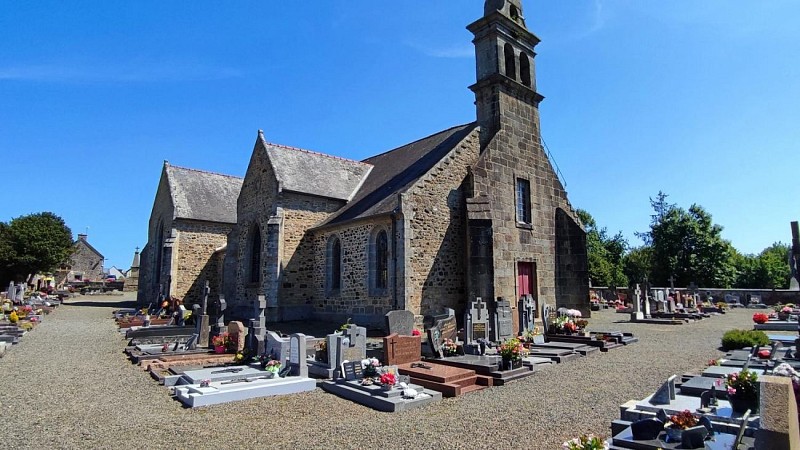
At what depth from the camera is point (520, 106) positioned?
19.6 m

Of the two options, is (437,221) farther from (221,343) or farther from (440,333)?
(221,343)

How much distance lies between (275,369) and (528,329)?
338 inches

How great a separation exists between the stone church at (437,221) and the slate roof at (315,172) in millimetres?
82

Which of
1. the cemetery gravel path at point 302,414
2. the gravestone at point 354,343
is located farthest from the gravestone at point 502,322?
the gravestone at point 354,343

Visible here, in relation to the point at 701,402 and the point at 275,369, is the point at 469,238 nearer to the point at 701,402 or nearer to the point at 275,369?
the point at 275,369

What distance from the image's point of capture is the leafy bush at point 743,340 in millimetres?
10961

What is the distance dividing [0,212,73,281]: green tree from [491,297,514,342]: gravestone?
4293 cm

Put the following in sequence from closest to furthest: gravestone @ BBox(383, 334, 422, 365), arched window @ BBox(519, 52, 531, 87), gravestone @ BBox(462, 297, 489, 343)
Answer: gravestone @ BBox(383, 334, 422, 365) → gravestone @ BBox(462, 297, 489, 343) → arched window @ BBox(519, 52, 531, 87)

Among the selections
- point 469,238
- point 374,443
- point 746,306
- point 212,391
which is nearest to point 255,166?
point 469,238

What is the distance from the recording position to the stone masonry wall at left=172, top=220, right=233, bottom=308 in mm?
26875

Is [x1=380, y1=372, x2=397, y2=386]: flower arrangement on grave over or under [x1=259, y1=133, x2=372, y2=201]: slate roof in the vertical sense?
under

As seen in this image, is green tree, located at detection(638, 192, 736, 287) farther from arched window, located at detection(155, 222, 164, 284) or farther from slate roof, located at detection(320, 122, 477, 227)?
arched window, located at detection(155, 222, 164, 284)

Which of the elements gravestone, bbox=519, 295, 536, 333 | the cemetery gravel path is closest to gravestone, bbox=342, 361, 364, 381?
the cemetery gravel path

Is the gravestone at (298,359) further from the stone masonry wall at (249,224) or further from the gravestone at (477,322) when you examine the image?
the stone masonry wall at (249,224)
